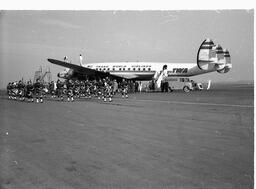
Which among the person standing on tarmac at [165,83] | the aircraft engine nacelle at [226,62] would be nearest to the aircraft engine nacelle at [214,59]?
the aircraft engine nacelle at [226,62]

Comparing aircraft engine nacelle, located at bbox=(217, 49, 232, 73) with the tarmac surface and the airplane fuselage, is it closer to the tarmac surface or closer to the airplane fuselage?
the airplane fuselage

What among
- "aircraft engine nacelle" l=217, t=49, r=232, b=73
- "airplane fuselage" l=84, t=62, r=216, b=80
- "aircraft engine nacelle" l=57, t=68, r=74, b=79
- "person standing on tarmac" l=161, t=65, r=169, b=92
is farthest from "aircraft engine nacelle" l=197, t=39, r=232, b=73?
"aircraft engine nacelle" l=57, t=68, r=74, b=79

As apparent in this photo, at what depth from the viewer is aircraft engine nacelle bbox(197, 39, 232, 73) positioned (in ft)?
105

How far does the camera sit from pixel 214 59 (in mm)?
35438

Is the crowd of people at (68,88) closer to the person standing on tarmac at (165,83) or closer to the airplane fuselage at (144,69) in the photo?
the person standing on tarmac at (165,83)

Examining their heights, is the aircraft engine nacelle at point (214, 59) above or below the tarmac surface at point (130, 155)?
above

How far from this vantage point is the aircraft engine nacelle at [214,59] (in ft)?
105

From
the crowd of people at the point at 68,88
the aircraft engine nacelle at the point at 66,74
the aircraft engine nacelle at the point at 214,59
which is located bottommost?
the crowd of people at the point at 68,88

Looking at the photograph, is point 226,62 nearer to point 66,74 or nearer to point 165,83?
point 165,83

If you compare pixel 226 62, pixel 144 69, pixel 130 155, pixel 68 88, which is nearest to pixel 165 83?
pixel 144 69

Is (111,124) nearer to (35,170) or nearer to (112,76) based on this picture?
(35,170)

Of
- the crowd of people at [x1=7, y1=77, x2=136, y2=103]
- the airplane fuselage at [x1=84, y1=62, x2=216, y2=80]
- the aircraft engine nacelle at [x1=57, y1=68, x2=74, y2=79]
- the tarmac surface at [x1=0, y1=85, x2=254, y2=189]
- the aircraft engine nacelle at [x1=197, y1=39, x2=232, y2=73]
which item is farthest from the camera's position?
the aircraft engine nacelle at [x1=57, y1=68, x2=74, y2=79]

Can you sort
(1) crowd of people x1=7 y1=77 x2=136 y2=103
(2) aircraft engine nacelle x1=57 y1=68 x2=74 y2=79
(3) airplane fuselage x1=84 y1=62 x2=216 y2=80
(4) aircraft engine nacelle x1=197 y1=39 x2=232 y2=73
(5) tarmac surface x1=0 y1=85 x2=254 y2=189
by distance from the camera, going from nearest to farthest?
(5) tarmac surface x1=0 y1=85 x2=254 y2=189 < (1) crowd of people x1=7 y1=77 x2=136 y2=103 < (4) aircraft engine nacelle x1=197 y1=39 x2=232 y2=73 < (3) airplane fuselage x1=84 y1=62 x2=216 y2=80 < (2) aircraft engine nacelle x1=57 y1=68 x2=74 y2=79

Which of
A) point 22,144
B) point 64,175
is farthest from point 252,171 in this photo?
point 22,144
